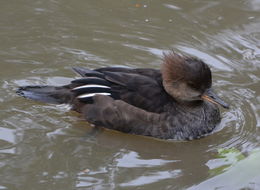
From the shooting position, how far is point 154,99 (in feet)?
25.6

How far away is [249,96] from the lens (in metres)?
8.67

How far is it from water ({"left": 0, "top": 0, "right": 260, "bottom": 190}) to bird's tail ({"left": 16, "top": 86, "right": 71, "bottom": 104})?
135mm

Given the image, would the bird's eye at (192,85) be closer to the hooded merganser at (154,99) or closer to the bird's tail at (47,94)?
the hooded merganser at (154,99)

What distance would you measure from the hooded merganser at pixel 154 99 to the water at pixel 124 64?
0.53 feet

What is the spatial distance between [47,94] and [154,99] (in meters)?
1.55

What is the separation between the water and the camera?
6883 mm

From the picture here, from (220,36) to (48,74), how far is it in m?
3.10

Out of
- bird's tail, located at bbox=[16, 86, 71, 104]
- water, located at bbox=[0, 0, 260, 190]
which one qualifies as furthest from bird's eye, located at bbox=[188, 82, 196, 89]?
bird's tail, located at bbox=[16, 86, 71, 104]

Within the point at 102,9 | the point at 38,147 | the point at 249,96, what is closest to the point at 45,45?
the point at 102,9

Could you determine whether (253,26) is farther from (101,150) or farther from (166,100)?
(101,150)

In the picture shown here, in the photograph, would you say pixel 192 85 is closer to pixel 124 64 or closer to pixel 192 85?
pixel 192 85

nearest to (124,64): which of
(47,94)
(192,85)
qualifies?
(47,94)

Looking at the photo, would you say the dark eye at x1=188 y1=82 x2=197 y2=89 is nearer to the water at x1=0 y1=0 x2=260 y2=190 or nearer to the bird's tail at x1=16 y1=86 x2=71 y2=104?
the water at x1=0 y1=0 x2=260 y2=190

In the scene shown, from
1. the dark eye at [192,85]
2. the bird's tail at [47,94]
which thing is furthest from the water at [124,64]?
the dark eye at [192,85]
